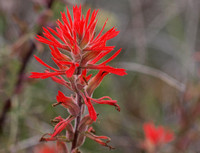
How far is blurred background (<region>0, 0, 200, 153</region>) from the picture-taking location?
1.19 metres

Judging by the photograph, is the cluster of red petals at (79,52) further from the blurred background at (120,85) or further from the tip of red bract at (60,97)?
the blurred background at (120,85)

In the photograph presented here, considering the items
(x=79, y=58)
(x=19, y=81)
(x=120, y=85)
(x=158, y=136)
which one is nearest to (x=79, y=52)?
(x=79, y=58)

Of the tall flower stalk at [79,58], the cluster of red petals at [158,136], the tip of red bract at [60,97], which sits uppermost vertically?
the tall flower stalk at [79,58]

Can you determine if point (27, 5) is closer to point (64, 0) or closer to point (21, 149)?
point (64, 0)

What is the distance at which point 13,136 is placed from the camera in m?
1.13

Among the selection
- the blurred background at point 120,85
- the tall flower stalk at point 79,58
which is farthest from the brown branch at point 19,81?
the tall flower stalk at point 79,58

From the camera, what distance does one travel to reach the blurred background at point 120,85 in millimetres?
1191

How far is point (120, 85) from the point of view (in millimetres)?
2396

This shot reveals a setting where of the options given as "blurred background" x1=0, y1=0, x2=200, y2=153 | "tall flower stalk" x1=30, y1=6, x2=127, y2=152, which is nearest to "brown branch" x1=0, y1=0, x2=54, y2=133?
"blurred background" x1=0, y1=0, x2=200, y2=153

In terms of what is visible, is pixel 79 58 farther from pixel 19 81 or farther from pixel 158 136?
pixel 158 136

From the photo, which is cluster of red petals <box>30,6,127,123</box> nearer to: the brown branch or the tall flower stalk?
the tall flower stalk

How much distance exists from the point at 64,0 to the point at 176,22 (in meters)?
1.80

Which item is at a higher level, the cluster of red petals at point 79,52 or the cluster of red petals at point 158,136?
the cluster of red petals at point 79,52

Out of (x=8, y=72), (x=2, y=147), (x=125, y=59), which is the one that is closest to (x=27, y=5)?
(x=125, y=59)
